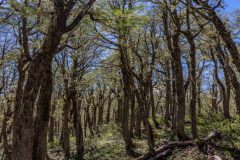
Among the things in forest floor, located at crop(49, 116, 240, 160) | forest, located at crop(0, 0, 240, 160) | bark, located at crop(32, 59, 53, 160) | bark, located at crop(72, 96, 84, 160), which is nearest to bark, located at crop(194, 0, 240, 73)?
forest, located at crop(0, 0, 240, 160)

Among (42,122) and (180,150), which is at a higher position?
(42,122)

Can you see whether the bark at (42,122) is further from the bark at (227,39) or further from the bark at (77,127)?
the bark at (77,127)

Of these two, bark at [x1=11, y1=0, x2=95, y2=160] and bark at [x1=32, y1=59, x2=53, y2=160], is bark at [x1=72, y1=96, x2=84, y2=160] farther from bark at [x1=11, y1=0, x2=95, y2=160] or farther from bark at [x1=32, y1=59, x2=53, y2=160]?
bark at [x1=11, y1=0, x2=95, y2=160]

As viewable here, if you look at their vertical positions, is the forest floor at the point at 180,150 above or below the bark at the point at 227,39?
below

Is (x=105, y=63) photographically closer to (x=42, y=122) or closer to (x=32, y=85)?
(x=42, y=122)

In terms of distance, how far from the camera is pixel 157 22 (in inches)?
942

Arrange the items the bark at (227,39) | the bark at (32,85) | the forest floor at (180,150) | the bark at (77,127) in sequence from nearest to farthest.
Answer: the bark at (227,39) → the bark at (32,85) → the forest floor at (180,150) → the bark at (77,127)

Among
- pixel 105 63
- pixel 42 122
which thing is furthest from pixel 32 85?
pixel 105 63

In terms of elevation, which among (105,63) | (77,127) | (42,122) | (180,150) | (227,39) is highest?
(105,63)

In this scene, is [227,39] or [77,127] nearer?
[227,39]

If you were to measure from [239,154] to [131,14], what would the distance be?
680cm

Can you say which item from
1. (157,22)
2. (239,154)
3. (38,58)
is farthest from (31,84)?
(157,22)

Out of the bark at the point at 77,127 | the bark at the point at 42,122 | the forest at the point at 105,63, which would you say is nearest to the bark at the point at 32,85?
the forest at the point at 105,63

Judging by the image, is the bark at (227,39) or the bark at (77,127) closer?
the bark at (227,39)
